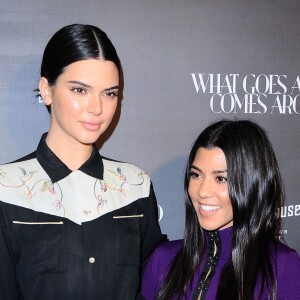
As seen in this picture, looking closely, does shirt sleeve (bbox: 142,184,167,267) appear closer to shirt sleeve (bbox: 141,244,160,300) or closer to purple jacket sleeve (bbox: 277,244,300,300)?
shirt sleeve (bbox: 141,244,160,300)

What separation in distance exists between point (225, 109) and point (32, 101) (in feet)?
2.44

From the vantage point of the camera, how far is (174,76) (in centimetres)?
206

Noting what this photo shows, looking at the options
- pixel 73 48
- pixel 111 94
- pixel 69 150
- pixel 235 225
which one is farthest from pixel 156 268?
pixel 73 48

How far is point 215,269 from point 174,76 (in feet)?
2.71

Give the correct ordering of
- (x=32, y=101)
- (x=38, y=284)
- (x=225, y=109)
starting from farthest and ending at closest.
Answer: (x=225, y=109), (x=32, y=101), (x=38, y=284)

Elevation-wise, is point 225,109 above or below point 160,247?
above

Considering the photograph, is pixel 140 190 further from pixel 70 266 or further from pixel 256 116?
pixel 256 116

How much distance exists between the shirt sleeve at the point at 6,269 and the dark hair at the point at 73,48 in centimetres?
43

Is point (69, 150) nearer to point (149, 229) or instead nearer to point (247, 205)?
point (149, 229)

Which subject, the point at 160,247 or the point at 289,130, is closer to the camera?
the point at 160,247

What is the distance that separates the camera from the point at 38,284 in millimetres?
1424

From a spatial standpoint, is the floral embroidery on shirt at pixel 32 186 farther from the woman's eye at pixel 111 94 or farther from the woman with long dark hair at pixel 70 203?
the woman's eye at pixel 111 94

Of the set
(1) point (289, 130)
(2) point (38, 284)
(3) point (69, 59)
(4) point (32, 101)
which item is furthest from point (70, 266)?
(1) point (289, 130)

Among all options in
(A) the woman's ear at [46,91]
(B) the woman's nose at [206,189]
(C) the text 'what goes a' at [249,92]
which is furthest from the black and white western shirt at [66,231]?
(C) the text 'what goes a' at [249,92]
